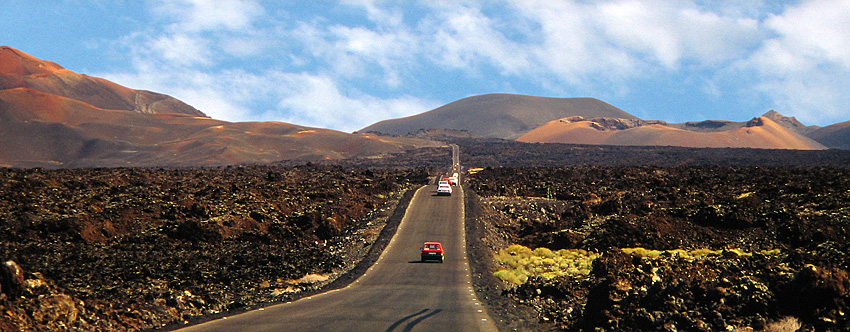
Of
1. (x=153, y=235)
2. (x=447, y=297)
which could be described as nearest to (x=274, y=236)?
(x=153, y=235)

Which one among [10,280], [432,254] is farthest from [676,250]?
[10,280]

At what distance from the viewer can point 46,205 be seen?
49.9 m

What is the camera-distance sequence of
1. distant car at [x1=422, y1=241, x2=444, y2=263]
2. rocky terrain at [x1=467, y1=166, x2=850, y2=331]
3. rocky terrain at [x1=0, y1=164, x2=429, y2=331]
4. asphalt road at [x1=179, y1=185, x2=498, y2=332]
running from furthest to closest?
distant car at [x1=422, y1=241, x2=444, y2=263] < rocky terrain at [x1=0, y1=164, x2=429, y2=331] < asphalt road at [x1=179, y1=185, x2=498, y2=332] < rocky terrain at [x1=467, y1=166, x2=850, y2=331]

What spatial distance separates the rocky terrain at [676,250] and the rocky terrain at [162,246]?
1017 cm

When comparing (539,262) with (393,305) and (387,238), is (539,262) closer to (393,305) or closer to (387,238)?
(387,238)

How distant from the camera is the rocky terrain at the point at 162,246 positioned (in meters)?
19.6

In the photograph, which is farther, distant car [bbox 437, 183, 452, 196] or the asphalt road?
distant car [bbox 437, 183, 452, 196]

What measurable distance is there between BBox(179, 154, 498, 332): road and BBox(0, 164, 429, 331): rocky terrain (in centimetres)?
195

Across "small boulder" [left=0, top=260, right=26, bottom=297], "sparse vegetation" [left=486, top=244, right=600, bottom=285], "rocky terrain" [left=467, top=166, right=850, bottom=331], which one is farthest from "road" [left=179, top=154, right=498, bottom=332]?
"small boulder" [left=0, top=260, right=26, bottom=297]

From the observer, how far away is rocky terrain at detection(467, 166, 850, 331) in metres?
15.5

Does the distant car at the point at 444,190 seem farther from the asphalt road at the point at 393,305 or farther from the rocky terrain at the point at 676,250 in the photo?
the asphalt road at the point at 393,305

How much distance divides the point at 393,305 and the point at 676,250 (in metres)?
25.5

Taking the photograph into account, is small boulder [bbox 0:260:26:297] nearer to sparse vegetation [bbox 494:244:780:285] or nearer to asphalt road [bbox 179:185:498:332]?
asphalt road [bbox 179:185:498:332]

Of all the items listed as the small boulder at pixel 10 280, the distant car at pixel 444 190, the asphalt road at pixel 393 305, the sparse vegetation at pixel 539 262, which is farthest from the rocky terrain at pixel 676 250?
the small boulder at pixel 10 280
